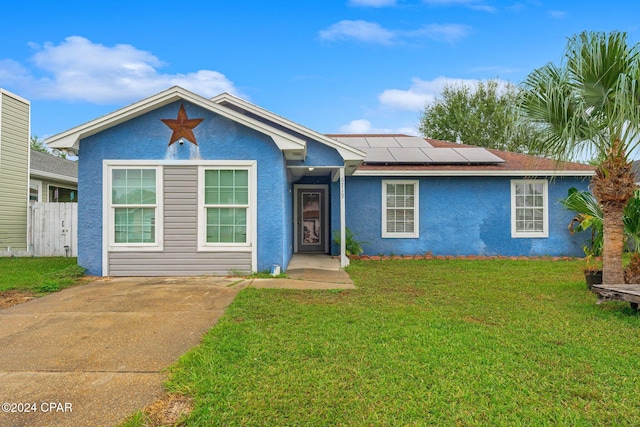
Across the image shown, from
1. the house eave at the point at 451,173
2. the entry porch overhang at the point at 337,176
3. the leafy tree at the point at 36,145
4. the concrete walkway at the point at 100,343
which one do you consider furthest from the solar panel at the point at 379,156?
the leafy tree at the point at 36,145

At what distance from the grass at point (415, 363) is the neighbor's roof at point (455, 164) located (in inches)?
239

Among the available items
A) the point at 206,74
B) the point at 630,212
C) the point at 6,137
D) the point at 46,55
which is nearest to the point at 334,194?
the point at 630,212

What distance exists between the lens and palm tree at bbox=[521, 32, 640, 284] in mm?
5887

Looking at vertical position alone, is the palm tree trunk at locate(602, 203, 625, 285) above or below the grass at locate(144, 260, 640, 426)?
above

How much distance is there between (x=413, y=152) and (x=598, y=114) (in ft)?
23.6

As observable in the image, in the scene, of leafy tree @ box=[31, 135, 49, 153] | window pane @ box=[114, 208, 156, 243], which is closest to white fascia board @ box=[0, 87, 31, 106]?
window pane @ box=[114, 208, 156, 243]

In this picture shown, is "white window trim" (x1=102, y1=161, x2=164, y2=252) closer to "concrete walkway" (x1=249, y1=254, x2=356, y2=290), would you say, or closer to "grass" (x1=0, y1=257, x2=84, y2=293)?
"grass" (x1=0, y1=257, x2=84, y2=293)

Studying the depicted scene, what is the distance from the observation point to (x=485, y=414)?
2.69 m

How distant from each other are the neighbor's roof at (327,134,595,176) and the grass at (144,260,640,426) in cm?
607

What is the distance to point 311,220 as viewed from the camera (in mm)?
12969

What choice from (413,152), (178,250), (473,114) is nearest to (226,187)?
(178,250)

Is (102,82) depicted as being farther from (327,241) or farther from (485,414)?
(485,414)

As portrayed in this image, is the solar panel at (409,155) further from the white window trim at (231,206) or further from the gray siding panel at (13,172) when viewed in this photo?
the gray siding panel at (13,172)

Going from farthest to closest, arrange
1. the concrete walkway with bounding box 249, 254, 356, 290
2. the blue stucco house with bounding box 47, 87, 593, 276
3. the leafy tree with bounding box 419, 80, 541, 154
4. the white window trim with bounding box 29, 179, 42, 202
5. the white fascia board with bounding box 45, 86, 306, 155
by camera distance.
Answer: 1. the leafy tree with bounding box 419, 80, 541, 154
2. the white window trim with bounding box 29, 179, 42, 202
3. the blue stucco house with bounding box 47, 87, 593, 276
4. the white fascia board with bounding box 45, 86, 306, 155
5. the concrete walkway with bounding box 249, 254, 356, 290
